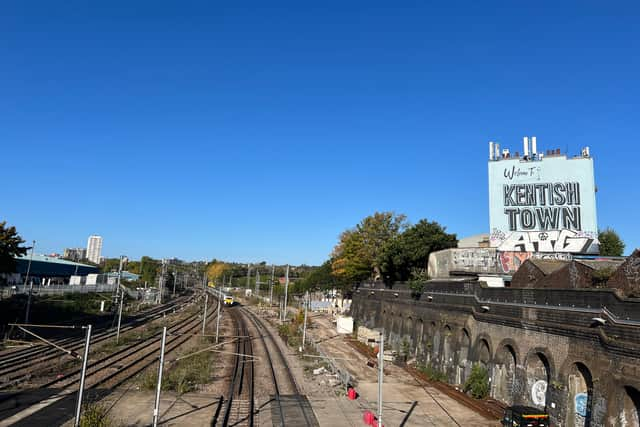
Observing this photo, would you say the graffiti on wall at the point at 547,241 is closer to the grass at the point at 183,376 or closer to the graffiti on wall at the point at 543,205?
the graffiti on wall at the point at 543,205

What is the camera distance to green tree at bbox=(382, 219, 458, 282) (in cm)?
5297

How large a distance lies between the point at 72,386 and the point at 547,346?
26.2 metres

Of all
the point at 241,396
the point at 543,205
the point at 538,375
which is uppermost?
the point at 543,205

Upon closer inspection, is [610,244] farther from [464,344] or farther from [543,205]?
[464,344]

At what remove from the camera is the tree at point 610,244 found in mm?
63844

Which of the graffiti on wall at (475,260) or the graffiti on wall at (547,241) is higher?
the graffiti on wall at (547,241)

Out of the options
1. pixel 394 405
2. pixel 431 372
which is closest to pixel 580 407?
pixel 394 405

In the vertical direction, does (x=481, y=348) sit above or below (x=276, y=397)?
above

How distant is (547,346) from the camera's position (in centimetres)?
2100

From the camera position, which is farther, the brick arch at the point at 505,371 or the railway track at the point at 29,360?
the railway track at the point at 29,360

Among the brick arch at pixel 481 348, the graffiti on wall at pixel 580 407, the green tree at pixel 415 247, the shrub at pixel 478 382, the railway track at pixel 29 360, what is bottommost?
the railway track at pixel 29 360

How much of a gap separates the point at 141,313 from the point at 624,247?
7692 cm

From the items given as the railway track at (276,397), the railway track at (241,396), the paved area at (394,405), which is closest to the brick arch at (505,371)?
the paved area at (394,405)

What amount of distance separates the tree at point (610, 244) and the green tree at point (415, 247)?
2524 centimetres
